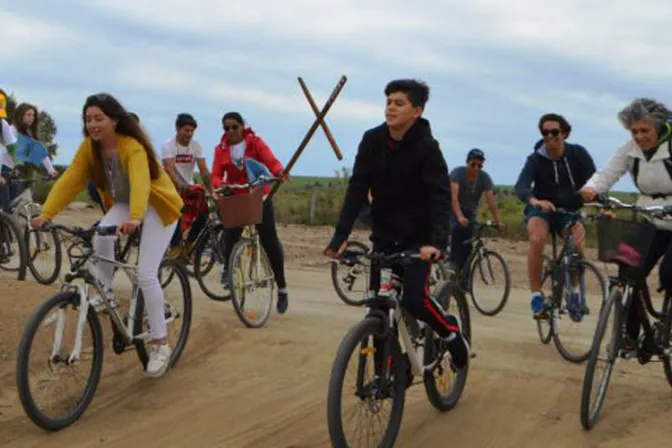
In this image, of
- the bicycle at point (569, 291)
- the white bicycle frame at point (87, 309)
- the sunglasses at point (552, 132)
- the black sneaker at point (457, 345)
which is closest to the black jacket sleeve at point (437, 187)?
the black sneaker at point (457, 345)

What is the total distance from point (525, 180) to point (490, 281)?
3.39m

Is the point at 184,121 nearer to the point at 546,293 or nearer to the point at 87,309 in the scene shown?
the point at 546,293

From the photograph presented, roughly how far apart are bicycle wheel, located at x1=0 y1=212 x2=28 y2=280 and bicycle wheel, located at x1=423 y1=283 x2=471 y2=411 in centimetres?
623

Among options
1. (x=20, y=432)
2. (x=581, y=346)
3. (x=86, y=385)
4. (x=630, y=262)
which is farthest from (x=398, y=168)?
(x=581, y=346)

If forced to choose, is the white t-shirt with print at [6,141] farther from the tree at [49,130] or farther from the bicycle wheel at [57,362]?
the tree at [49,130]

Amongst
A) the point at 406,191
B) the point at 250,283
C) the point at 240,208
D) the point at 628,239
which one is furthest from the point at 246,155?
the point at 628,239

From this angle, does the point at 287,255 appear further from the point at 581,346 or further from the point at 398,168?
the point at 398,168

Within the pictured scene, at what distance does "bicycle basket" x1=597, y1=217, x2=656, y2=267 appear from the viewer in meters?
5.75

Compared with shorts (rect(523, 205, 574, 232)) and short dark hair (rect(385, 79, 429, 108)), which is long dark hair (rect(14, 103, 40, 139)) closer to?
shorts (rect(523, 205, 574, 232))

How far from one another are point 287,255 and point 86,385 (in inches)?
509

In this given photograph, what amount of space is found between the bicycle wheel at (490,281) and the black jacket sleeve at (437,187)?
20.1 feet

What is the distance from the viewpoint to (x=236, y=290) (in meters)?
8.77

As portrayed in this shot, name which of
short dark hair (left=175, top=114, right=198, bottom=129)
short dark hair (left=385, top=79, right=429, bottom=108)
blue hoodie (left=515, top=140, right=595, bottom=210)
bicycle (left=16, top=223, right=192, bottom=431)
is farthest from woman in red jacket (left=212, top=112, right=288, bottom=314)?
short dark hair (left=385, top=79, right=429, bottom=108)

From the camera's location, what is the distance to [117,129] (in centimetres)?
606
